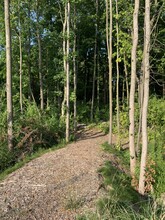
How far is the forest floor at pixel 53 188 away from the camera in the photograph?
4.81 m

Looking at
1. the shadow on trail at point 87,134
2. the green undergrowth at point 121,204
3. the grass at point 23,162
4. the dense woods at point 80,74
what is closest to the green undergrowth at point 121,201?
the green undergrowth at point 121,204

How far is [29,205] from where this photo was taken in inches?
197

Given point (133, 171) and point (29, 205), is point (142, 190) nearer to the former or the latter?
point (133, 171)

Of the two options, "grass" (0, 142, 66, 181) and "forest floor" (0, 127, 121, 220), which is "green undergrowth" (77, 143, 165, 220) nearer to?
"forest floor" (0, 127, 121, 220)

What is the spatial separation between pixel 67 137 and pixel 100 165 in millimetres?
4006

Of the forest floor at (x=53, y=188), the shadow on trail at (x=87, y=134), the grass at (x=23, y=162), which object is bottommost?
the shadow on trail at (x=87, y=134)

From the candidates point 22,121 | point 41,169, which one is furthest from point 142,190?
point 22,121

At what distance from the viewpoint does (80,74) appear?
26344 millimetres

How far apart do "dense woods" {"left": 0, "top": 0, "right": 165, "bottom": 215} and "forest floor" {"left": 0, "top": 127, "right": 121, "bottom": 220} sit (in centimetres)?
138

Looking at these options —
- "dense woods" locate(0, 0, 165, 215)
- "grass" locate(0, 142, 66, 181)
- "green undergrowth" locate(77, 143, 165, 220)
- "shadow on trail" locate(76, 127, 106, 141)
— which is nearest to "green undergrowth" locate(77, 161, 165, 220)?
"green undergrowth" locate(77, 143, 165, 220)

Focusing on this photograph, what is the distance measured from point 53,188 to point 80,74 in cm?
2110

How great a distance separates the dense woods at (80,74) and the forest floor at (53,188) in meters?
1.38

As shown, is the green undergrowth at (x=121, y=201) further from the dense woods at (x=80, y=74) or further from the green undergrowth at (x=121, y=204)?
the dense woods at (x=80, y=74)

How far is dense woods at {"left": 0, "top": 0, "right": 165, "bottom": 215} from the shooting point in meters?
8.15
